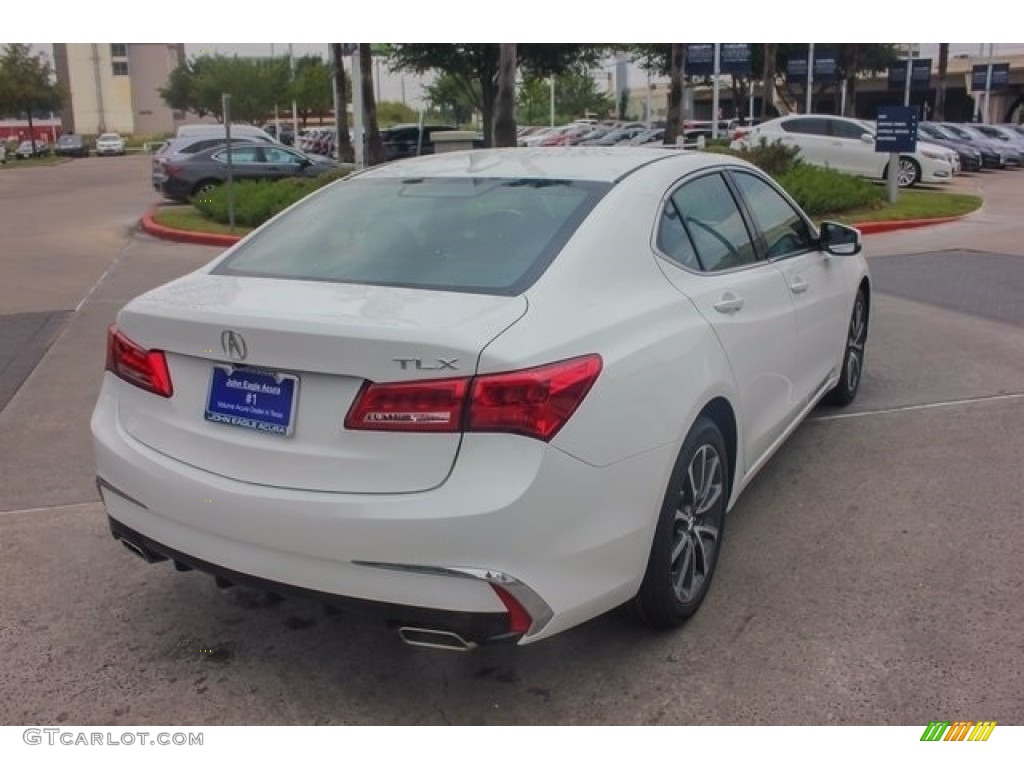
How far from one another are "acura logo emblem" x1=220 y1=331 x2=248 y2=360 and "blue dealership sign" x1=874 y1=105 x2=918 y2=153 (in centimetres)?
1692

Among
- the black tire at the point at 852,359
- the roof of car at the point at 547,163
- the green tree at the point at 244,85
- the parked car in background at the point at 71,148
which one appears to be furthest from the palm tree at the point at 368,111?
the parked car in background at the point at 71,148

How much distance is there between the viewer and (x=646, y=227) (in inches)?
136

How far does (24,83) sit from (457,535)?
66.7m

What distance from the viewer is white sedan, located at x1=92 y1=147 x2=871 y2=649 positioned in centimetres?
262

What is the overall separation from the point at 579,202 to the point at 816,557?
174 centimetres

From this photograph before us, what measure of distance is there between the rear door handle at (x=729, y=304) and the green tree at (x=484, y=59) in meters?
26.7

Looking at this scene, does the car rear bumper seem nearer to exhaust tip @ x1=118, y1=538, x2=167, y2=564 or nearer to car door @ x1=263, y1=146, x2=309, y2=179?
exhaust tip @ x1=118, y1=538, x2=167, y2=564

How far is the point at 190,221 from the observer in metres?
16.5

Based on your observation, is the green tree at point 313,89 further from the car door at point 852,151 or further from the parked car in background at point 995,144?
the car door at point 852,151

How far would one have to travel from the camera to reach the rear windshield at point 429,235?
3.19m

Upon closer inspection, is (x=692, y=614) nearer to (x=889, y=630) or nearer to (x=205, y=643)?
(x=889, y=630)

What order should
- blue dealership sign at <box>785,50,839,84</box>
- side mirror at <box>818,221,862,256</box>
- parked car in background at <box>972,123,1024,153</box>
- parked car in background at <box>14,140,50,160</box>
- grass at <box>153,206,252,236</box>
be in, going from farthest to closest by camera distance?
parked car in background at <box>14,140,50,160</box> < blue dealership sign at <box>785,50,839,84</box> < parked car in background at <box>972,123,1024,153</box> < grass at <box>153,206,252,236</box> < side mirror at <box>818,221,862,256</box>

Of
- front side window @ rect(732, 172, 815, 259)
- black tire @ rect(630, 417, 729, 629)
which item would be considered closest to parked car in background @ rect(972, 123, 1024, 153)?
front side window @ rect(732, 172, 815, 259)

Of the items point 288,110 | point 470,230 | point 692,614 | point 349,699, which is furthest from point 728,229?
point 288,110
